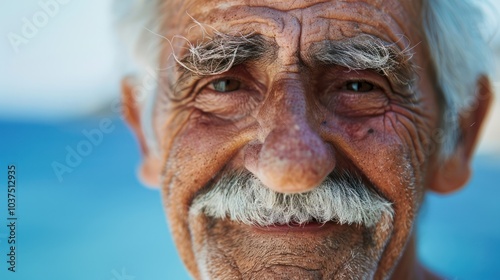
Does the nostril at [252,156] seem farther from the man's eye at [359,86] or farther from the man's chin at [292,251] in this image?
the man's eye at [359,86]

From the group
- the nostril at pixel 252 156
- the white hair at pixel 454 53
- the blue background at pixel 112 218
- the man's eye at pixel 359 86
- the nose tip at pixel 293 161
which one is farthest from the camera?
the blue background at pixel 112 218

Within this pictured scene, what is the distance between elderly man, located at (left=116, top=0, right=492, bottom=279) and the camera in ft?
6.11

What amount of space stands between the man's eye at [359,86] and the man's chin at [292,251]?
492mm

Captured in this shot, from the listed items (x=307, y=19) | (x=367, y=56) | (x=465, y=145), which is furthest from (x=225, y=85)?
(x=465, y=145)

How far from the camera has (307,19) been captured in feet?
6.57

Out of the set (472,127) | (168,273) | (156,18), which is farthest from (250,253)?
(168,273)

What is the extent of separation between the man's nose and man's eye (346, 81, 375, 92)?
24 centimetres

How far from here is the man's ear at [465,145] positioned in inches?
105

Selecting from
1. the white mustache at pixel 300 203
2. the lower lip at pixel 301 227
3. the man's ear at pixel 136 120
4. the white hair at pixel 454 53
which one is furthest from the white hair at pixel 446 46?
the lower lip at pixel 301 227

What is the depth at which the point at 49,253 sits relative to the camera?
534 cm

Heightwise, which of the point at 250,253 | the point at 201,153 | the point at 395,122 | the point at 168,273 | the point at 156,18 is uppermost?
the point at 156,18

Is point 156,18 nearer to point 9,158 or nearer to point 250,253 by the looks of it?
point 250,253

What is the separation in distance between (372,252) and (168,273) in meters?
3.66

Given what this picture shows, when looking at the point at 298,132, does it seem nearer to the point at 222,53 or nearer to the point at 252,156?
the point at 252,156
